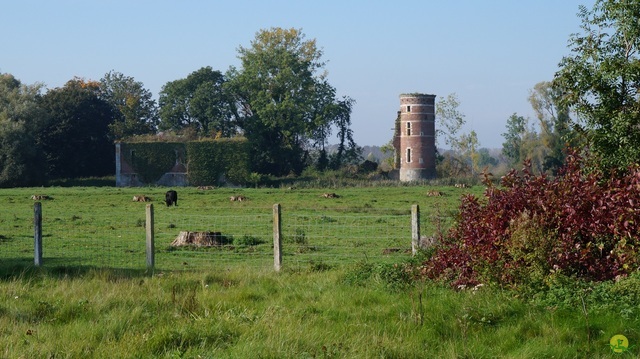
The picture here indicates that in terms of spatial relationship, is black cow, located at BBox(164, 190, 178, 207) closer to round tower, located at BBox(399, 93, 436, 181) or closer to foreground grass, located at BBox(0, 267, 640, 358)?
foreground grass, located at BBox(0, 267, 640, 358)

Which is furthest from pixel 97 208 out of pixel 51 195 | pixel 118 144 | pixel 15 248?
pixel 118 144

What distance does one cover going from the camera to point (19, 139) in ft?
206

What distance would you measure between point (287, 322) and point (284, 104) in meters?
63.6

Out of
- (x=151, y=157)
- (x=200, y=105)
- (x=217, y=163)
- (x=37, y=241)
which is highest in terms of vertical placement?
(x=200, y=105)

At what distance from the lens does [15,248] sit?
2031cm

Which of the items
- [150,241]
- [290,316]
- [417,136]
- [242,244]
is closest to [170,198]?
[242,244]

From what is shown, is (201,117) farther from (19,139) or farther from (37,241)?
(37,241)

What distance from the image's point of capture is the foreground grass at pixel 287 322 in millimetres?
8211

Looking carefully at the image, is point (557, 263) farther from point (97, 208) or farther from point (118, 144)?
point (118, 144)

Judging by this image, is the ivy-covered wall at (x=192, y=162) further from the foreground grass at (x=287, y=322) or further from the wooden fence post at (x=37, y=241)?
the foreground grass at (x=287, y=322)

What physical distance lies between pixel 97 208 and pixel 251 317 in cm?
2834

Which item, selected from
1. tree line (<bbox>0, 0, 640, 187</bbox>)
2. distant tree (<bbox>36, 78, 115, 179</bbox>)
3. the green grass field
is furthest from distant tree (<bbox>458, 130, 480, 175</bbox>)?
the green grass field

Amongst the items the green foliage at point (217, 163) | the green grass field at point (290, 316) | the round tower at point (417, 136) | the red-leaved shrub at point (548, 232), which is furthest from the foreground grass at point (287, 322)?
the round tower at point (417, 136)

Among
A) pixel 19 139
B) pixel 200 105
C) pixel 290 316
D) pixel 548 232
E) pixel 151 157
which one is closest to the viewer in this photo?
pixel 290 316
